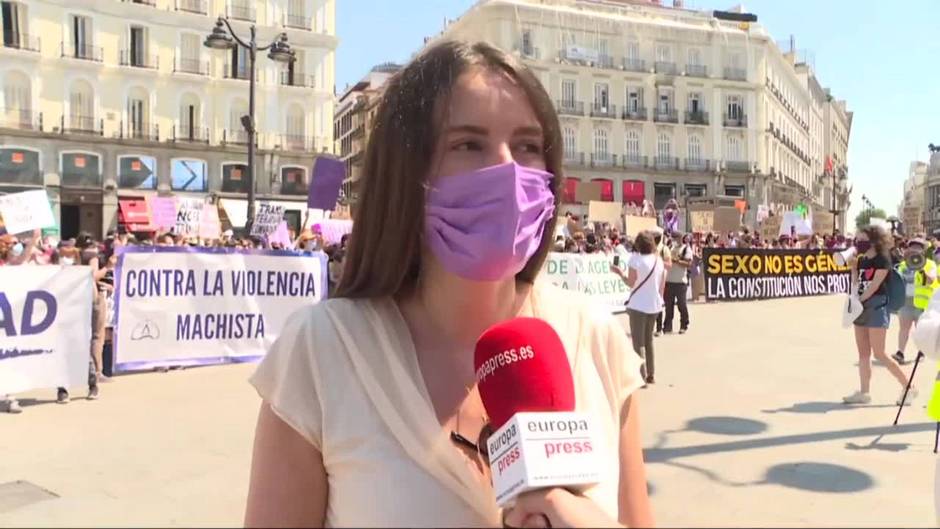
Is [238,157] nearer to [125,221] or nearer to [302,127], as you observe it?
[302,127]

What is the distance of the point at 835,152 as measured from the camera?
110 m

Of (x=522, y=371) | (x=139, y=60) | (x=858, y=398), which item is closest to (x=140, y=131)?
(x=139, y=60)

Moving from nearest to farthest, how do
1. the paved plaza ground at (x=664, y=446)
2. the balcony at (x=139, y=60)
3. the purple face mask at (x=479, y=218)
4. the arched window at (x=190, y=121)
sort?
1. the purple face mask at (x=479, y=218)
2. the paved plaza ground at (x=664, y=446)
3. the balcony at (x=139, y=60)
4. the arched window at (x=190, y=121)

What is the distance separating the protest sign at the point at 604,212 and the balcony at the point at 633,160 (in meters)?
30.5

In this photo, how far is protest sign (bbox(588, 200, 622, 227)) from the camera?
2906 cm

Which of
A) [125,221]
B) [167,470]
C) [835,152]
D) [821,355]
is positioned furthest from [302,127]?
[835,152]

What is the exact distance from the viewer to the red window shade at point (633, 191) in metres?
59.2

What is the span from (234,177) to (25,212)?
3115cm

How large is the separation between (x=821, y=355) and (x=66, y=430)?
937 cm

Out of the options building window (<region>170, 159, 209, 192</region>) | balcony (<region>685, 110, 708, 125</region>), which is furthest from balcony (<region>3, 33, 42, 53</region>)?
balcony (<region>685, 110, 708, 125</region>)

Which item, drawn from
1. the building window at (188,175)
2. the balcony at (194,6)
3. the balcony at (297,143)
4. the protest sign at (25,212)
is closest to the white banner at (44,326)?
the protest sign at (25,212)

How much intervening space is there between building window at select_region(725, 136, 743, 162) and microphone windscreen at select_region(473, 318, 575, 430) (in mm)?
65519

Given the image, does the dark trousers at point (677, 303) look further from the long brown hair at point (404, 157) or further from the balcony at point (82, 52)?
the balcony at point (82, 52)

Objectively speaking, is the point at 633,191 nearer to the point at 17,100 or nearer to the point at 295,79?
the point at 295,79
